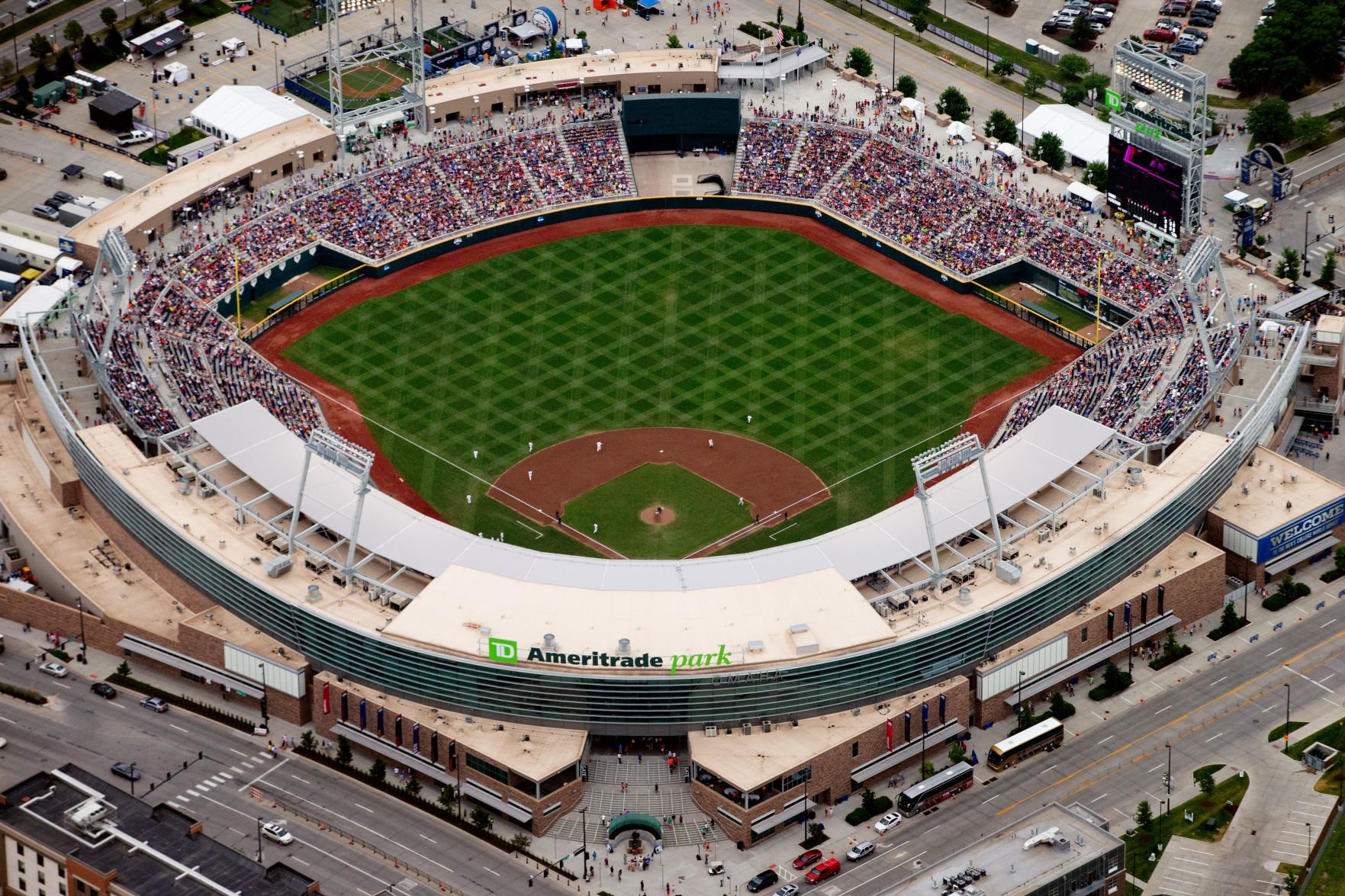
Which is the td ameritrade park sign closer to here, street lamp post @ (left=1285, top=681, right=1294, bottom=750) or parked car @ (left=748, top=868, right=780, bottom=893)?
parked car @ (left=748, top=868, right=780, bottom=893)

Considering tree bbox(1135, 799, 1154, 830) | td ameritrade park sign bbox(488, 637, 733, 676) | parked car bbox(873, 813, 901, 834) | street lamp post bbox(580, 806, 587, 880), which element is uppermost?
td ameritrade park sign bbox(488, 637, 733, 676)

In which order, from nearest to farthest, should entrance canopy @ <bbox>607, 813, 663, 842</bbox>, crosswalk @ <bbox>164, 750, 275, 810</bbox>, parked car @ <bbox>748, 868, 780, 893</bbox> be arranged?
1. parked car @ <bbox>748, 868, 780, 893</bbox>
2. entrance canopy @ <bbox>607, 813, 663, 842</bbox>
3. crosswalk @ <bbox>164, 750, 275, 810</bbox>

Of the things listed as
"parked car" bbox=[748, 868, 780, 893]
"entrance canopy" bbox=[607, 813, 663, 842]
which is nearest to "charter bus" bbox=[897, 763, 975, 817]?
"parked car" bbox=[748, 868, 780, 893]

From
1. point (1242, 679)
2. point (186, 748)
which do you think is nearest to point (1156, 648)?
point (1242, 679)

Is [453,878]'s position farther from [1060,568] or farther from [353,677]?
[1060,568]

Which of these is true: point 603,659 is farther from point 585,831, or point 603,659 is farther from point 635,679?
point 585,831

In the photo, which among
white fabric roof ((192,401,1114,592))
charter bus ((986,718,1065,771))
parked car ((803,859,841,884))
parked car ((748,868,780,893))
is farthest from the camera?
white fabric roof ((192,401,1114,592))

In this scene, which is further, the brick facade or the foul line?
the foul line
